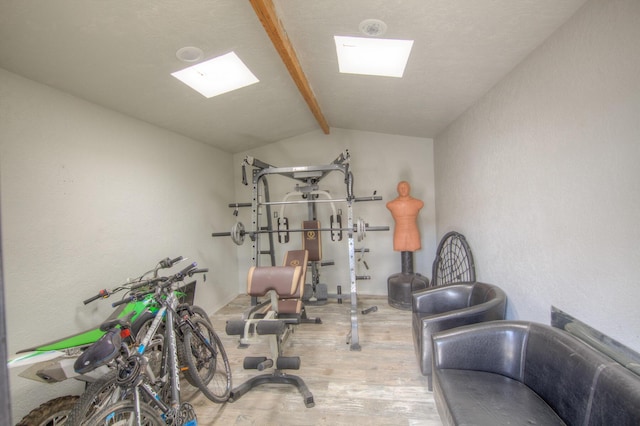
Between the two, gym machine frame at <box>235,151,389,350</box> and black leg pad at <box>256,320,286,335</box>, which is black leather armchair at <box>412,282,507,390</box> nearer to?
gym machine frame at <box>235,151,389,350</box>

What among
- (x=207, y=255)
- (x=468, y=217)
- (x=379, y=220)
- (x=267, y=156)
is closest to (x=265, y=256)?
(x=207, y=255)

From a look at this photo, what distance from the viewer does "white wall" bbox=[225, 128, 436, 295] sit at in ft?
13.7

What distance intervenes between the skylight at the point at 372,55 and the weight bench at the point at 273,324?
5.36 feet

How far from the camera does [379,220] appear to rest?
430 cm

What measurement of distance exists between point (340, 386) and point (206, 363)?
1002 mm

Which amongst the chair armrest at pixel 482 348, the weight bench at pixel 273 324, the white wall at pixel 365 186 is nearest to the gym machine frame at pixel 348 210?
the weight bench at pixel 273 324

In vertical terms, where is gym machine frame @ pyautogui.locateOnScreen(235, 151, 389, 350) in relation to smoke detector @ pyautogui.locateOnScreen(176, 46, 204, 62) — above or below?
below

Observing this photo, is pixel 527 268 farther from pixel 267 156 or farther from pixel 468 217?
pixel 267 156

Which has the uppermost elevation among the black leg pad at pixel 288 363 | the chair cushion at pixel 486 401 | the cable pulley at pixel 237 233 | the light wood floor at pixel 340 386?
the cable pulley at pixel 237 233

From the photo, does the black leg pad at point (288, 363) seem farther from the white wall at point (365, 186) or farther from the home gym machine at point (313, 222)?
the white wall at point (365, 186)

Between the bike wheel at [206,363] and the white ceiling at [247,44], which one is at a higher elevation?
the white ceiling at [247,44]

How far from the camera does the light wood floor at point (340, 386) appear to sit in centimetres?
191

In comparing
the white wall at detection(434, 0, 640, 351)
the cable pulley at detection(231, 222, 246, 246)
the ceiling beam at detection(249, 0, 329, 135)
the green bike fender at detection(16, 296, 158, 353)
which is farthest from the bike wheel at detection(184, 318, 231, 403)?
the white wall at detection(434, 0, 640, 351)

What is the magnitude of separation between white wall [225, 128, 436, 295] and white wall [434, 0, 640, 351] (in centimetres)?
173
